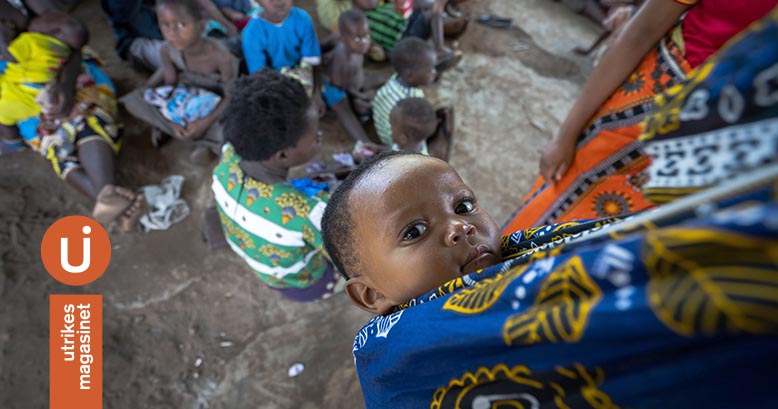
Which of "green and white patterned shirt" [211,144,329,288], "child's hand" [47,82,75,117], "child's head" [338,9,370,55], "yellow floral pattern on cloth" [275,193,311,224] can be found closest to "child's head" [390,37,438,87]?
"child's head" [338,9,370,55]

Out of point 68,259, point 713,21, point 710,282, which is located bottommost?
point 68,259

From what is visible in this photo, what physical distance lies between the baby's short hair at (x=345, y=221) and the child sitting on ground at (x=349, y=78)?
212 cm

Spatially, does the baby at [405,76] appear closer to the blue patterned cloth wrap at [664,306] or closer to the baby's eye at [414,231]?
the baby's eye at [414,231]

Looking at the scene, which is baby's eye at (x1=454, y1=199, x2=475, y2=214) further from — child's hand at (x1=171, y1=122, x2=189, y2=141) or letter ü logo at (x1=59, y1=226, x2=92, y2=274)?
child's hand at (x1=171, y1=122, x2=189, y2=141)

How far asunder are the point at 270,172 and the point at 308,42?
1759 mm

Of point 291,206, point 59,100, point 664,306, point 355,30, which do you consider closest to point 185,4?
point 59,100

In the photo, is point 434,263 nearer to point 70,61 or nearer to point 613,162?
point 613,162

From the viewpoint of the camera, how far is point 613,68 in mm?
1425

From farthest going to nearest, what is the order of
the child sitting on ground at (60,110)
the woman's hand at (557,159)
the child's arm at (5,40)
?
1. the child sitting on ground at (60,110)
2. the child's arm at (5,40)
3. the woman's hand at (557,159)

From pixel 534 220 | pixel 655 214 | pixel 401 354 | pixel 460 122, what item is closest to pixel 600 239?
pixel 655 214

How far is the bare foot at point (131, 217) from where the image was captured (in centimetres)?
276

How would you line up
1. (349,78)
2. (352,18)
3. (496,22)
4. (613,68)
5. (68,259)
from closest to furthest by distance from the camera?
(613,68) → (68,259) → (352,18) → (349,78) → (496,22)

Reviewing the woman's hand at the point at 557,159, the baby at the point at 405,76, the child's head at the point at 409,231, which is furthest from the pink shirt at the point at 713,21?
the baby at the point at 405,76

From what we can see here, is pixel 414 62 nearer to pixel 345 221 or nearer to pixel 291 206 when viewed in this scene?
pixel 291 206
